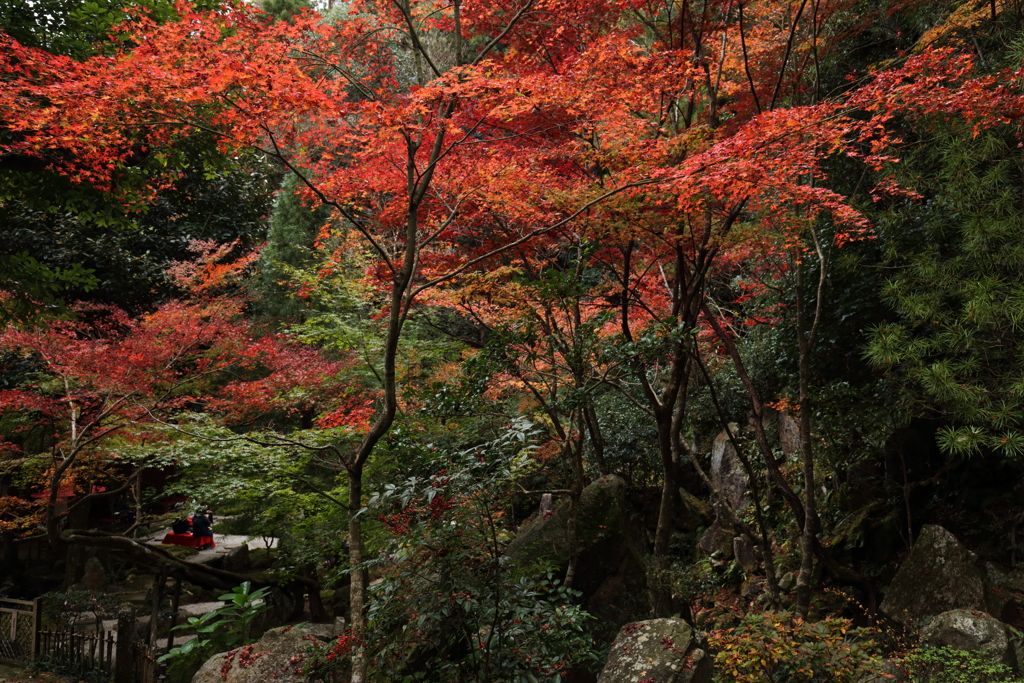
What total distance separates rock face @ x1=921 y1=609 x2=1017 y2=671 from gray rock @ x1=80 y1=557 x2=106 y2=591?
1350 cm

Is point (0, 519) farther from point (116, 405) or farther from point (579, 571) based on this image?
point (579, 571)

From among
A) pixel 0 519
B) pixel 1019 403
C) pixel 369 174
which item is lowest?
pixel 0 519

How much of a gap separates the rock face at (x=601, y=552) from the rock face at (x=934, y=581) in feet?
9.27

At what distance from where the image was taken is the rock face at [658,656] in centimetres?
429

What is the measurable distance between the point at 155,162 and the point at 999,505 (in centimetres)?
1177

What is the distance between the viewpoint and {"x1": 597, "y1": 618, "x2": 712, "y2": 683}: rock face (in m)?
4.29

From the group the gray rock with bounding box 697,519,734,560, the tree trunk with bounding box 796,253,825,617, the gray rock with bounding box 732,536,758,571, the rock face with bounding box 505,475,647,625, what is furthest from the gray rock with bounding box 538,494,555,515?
the tree trunk with bounding box 796,253,825,617

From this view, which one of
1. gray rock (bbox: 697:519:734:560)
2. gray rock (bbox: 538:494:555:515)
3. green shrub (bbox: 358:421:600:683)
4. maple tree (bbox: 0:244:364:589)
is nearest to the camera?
green shrub (bbox: 358:421:600:683)

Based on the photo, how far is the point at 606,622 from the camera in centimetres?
686

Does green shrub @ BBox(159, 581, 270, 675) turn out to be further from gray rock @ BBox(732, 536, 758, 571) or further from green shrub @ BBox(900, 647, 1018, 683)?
green shrub @ BBox(900, 647, 1018, 683)

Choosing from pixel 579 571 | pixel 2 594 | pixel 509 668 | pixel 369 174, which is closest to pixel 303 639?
pixel 579 571

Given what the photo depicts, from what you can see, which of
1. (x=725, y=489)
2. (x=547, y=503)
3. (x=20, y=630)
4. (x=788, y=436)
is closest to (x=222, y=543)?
(x=20, y=630)

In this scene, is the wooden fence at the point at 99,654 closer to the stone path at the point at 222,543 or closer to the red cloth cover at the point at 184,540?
the stone path at the point at 222,543

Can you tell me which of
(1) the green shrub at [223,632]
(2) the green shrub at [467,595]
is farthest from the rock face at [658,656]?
(1) the green shrub at [223,632]
